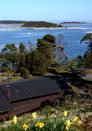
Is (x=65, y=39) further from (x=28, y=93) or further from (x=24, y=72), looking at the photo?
(x=28, y=93)

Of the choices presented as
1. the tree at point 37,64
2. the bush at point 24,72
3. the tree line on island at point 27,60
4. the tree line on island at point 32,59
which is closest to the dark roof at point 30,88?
the tree line on island at point 32,59

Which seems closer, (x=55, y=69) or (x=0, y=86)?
(x=0, y=86)

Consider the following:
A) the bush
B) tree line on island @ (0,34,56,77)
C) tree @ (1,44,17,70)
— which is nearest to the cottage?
the bush

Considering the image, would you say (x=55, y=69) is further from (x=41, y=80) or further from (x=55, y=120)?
(x=55, y=120)

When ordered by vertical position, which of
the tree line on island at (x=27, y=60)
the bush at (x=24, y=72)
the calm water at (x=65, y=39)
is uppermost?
the tree line on island at (x=27, y=60)

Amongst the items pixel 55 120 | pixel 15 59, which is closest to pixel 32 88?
pixel 55 120

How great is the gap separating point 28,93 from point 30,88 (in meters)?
0.36

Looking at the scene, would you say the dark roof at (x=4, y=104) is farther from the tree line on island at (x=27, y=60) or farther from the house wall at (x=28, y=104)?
the tree line on island at (x=27, y=60)

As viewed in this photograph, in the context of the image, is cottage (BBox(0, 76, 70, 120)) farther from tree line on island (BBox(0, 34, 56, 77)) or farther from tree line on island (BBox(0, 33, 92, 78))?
tree line on island (BBox(0, 34, 56, 77))

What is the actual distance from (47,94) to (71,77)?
838 cm

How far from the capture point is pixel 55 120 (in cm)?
396

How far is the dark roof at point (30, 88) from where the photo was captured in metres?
9.00

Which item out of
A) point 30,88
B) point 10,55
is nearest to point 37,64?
point 10,55

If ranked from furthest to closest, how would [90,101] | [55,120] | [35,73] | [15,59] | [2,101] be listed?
[15,59], [35,73], [2,101], [90,101], [55,120]
